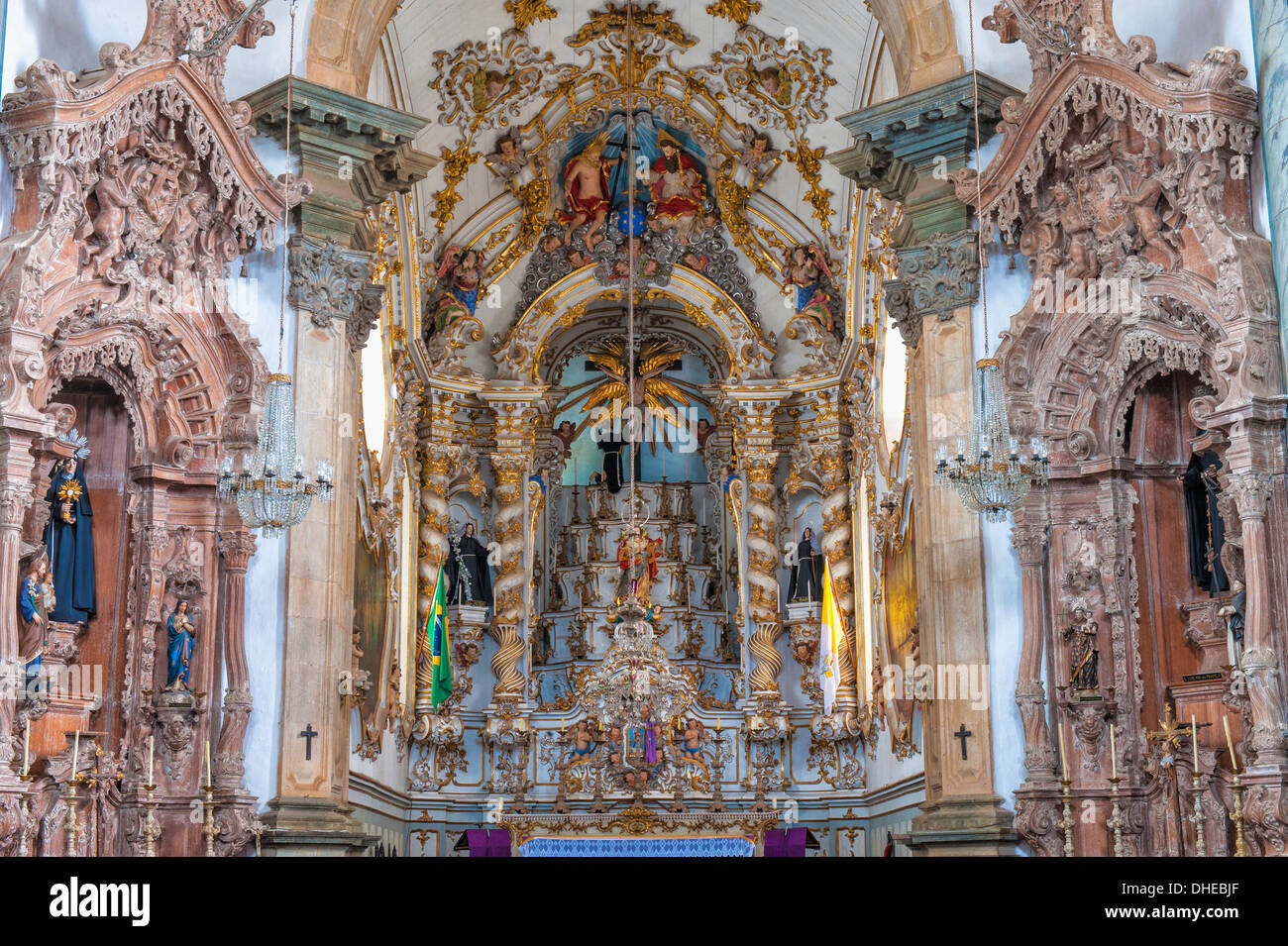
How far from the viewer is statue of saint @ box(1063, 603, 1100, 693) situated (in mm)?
12055

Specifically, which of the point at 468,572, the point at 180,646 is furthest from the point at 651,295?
the point at 180,646

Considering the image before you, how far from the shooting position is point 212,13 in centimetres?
1261

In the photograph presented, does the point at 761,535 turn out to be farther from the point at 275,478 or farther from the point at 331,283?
the point at 275,478

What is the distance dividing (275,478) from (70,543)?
1727 millimetres

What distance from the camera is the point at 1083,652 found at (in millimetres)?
12102

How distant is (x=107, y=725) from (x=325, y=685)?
170 centimetres

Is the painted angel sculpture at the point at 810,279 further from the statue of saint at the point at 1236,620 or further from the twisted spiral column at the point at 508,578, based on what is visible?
the statue of saint at the point at 1236,620

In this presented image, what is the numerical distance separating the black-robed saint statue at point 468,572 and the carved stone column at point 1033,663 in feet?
30.1

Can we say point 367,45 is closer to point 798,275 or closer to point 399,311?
point 399,311

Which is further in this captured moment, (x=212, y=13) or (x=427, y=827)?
(x=427, y=827)

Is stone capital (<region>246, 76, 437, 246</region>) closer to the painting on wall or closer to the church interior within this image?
the church interior

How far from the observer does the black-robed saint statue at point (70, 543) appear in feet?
38.6
